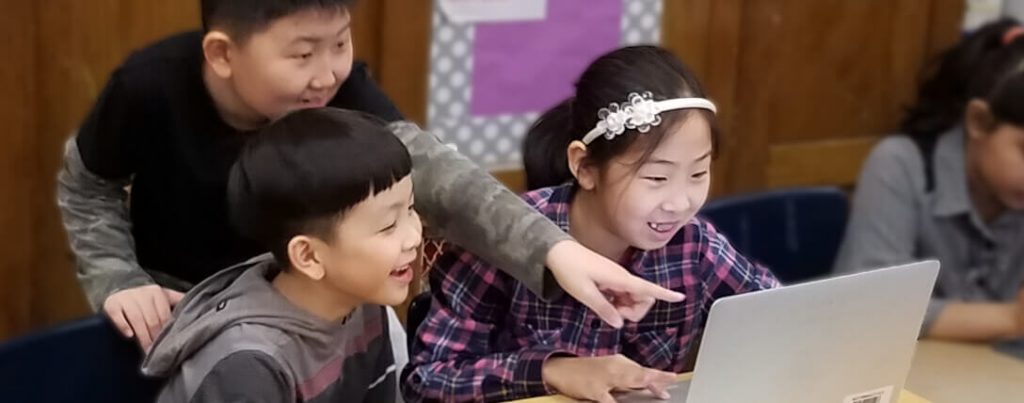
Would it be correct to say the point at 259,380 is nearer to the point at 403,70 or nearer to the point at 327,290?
the point at 327,290

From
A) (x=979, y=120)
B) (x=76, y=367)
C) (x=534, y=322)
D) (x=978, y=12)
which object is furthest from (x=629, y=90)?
(x=978, y=12)

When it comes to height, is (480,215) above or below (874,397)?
above

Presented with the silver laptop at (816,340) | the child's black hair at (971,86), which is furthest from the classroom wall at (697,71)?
the silver laptop at (816,340)

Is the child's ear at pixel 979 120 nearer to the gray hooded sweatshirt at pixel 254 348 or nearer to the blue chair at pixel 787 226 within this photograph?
the blue chair at pixel 787 226

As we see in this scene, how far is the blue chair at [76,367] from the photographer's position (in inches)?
55.8

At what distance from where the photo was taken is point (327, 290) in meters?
1.45

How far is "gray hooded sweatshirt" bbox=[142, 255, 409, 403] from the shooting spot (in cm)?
137

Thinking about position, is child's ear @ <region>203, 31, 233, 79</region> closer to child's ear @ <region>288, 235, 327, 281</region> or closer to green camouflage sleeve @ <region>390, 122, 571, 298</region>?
green camouflage sleeve @ <region>390, 122, 571, 298</region>

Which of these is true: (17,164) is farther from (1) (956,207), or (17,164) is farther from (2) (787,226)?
(1) (956,207)

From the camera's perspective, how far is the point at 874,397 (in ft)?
4.67

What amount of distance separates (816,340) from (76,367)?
69 cm

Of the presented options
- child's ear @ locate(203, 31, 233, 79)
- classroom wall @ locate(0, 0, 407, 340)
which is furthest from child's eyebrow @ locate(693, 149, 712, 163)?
classroom wall @ locate(0, 0, 407, 340)

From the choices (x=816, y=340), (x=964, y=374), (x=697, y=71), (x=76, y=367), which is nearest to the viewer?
(x=816, y=340)

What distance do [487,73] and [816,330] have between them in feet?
4.32
